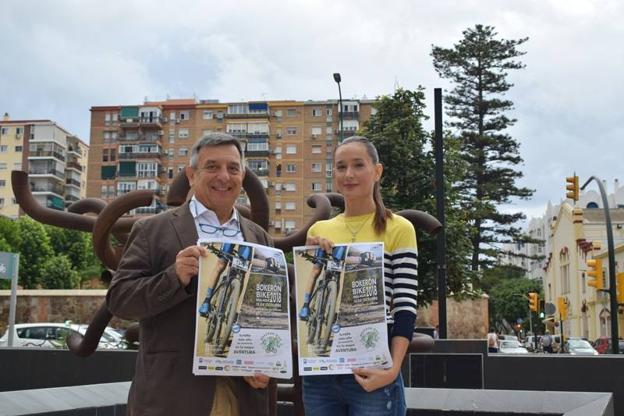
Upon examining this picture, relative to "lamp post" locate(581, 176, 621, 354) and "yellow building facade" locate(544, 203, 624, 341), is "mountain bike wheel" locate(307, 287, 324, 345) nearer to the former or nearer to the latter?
"lamp post" locate(581, 176, 621, 354)

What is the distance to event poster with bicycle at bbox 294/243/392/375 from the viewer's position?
247cm

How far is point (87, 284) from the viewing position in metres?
56.4

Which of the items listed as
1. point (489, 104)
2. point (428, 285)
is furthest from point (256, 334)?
point (489, 104)

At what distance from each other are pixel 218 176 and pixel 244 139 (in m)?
73.1

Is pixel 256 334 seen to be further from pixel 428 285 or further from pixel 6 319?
pixel 6 319

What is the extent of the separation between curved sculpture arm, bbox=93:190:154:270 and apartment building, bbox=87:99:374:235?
232 feet

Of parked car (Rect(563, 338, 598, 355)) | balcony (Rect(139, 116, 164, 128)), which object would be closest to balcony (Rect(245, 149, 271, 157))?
balcony (Rect(139, 116, 164, 128))

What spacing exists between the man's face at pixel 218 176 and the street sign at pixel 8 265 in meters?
16.2

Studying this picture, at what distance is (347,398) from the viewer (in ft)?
8.26

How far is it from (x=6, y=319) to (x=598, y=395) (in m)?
29.5

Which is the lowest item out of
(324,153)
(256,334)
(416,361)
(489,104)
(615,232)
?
(416,361)

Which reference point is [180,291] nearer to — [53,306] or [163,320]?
[163,320]

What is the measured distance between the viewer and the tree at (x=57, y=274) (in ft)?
162

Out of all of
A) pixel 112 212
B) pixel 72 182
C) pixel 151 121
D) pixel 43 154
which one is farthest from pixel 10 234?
pixel 112 212
